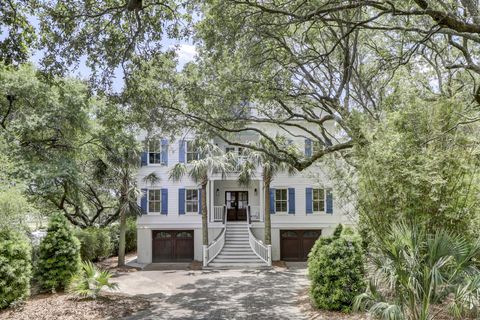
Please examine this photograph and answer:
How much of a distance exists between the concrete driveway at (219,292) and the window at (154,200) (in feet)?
16.1

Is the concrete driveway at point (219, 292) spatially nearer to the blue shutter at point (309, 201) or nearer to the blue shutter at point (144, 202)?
the blue shutter at point (309, 201)

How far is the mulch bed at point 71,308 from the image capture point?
30.6 feet

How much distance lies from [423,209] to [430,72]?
9436 mm

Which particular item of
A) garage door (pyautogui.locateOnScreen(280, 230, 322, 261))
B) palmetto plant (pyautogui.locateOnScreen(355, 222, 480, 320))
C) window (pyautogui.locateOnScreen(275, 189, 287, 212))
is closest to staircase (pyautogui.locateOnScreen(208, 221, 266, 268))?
window (pyautogui.locateOnScreen(275, 189, 287, 212))

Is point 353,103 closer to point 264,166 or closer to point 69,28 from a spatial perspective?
point 264,166

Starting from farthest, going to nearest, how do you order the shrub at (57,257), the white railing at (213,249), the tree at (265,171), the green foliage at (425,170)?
the tree at (265,171), the white railing at (213,249), the shrub at (57,257), the green foliage at (425,170)

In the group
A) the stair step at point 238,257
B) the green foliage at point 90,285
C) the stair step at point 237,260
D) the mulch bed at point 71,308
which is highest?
the green foliage at point 90,285

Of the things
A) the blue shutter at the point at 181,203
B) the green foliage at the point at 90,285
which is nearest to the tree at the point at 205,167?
the blue shutter at the point at 181,203

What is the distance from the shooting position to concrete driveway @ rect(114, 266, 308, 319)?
1002cm

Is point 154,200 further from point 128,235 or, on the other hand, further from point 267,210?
point 267,210

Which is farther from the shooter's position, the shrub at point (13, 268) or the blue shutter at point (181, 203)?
the blue shutter at point (181, 203)

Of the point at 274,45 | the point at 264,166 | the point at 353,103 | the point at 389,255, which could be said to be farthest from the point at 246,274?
the point at 389,255

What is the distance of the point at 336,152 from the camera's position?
13.3m

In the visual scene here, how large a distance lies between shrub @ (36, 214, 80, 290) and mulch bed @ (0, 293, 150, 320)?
50 cm
